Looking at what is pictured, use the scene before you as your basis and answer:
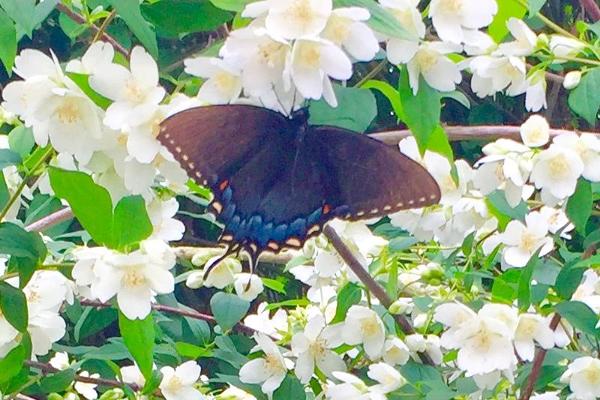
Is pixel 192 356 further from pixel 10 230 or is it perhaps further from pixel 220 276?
pixel 10 230

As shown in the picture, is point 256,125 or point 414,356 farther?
point 414,356

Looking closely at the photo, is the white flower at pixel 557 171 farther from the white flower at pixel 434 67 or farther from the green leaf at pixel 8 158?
the green leaf at pixel 8 158

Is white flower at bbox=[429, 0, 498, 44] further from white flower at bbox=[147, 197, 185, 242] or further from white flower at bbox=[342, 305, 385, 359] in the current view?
white flower at bbox=[342, 305, 385, 359]

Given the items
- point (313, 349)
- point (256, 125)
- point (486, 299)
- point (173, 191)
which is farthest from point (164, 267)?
point (486, 299)

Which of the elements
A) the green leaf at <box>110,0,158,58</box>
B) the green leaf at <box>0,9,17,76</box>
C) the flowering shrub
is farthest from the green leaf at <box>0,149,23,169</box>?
the green leaf at <box>110,0,158,58</box>

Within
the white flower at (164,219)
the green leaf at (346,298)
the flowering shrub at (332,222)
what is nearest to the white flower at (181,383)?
the flowering shrub at (332,222)

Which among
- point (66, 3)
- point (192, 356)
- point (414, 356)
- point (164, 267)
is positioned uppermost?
point (66, 3)

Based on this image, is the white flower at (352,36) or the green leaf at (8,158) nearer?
the white flower at (352,36)
